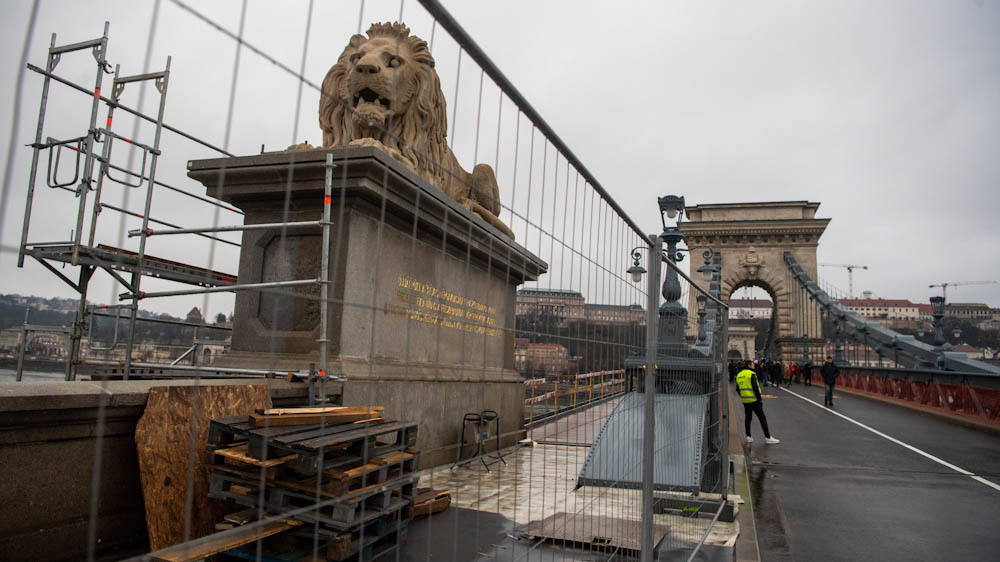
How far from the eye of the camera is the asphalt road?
5773mm

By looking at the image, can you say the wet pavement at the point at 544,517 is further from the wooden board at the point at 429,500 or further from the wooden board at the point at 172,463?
the wooden board at the point at 172,463

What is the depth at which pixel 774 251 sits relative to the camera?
6150cm

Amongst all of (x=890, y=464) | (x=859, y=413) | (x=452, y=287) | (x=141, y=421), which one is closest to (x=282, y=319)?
(x=452, y=287)

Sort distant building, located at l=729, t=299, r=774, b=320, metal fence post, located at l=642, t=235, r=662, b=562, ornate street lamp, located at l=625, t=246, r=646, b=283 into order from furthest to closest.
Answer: distant building, located at l=729, t=299, r=774, b=320 < ornate street lamp, located at l=625, t=246, r=646, b=283 < metal fence post, located at l=642, t=235, r=662, b=562

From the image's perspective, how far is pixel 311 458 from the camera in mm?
2953

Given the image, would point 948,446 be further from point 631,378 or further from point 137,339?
point 137,339

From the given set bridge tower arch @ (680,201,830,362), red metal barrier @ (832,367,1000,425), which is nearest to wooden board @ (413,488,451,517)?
red metal barrier @ (832,367,1000,425)

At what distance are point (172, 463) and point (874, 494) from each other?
8360 mm

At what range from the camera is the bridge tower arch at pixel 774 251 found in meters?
58.7

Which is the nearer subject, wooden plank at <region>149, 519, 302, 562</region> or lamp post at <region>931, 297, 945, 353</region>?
wooden plank at <region>149, 519, 302, 562</region>

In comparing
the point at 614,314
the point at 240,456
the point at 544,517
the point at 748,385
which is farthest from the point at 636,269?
the point at 748,385

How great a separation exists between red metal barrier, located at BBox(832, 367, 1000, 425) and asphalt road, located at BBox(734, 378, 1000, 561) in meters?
2.04

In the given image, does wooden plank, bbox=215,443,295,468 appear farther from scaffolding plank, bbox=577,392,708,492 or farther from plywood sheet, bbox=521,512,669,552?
scaffolding plank, bbox=577,392,708,492

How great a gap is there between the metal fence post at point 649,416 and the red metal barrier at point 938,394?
16.7 m
